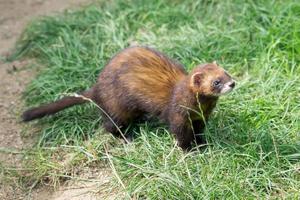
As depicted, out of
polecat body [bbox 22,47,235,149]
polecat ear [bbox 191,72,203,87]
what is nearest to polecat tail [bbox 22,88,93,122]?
polecat body [bbox 22,47,235,149]

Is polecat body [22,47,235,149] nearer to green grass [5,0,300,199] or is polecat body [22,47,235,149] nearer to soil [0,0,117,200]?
green grass [5,0,300,199]

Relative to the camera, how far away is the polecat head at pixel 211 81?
16.3 ft

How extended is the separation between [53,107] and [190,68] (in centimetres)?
124

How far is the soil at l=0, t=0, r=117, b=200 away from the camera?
5207 mm

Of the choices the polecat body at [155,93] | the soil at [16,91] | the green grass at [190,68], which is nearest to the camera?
the green grass at [190,68]

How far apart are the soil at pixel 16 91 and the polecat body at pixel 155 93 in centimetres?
32

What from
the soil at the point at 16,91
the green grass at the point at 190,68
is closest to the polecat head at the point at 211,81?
the green grass at the point at 190,68

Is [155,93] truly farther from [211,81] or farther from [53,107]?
[53,107]

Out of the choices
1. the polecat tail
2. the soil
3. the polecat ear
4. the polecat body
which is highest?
the polecat ear

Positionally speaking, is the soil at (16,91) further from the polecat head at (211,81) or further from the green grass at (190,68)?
the polecat head at (211,81)

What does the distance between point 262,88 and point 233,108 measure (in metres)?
0.40

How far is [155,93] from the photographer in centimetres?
536

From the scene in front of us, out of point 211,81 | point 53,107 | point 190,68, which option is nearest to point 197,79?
point 211,81

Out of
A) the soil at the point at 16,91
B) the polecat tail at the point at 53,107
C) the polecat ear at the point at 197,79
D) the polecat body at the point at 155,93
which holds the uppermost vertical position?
the polecat ear at the point at 197,79
